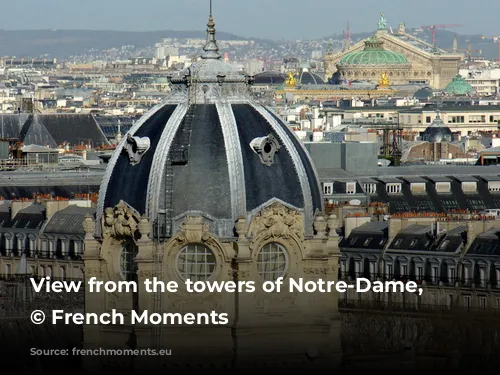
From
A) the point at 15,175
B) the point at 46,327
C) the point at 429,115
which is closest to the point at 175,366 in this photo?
the point at 46,327

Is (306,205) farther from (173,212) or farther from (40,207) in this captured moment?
(40,207)

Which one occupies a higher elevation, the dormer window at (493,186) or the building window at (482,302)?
the building window at (482,302)

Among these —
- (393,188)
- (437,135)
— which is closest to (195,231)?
(393,188)

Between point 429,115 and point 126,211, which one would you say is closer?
point 126,211

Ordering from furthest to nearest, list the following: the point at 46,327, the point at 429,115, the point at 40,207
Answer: the point at 429,115, the point at 40,207, the point at 46,327

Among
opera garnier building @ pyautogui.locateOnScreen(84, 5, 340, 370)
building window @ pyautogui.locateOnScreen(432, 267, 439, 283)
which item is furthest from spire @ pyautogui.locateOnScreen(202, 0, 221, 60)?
building window @ pyautogui.locateOnScreen(432, 267, 439, 283)

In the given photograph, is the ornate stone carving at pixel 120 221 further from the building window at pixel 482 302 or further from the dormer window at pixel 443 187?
the dormer window at pixel 443 187

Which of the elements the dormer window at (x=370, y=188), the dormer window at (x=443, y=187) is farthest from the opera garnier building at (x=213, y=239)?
the dormer window at (x=443, y=187)

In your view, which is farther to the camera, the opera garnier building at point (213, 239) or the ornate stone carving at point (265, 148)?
the ornate stone carving at point (265, 148)
